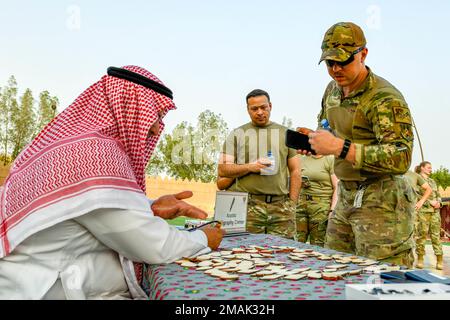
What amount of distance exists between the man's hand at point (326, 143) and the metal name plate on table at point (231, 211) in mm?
697

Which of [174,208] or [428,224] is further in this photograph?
[428,224]

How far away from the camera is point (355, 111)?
237 cm

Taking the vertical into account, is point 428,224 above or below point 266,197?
below

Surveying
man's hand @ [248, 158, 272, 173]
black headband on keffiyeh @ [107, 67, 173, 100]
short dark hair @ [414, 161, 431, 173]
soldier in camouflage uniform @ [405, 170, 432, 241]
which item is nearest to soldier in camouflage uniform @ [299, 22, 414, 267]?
black headband on keffiyeh @ [107, 67, 173, 100]

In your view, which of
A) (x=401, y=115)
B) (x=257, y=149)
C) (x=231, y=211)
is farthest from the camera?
(x=257, y=149)

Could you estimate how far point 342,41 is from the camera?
2271 mm

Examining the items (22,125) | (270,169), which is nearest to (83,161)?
(270,169)

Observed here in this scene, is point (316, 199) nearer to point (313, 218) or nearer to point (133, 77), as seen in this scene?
point (313, 218)

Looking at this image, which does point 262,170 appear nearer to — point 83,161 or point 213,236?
point 213,236

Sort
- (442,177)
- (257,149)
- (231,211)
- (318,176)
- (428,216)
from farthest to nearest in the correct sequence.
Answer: (442,177) < (428,216) < (318,176) < (257,149) < (231,211)

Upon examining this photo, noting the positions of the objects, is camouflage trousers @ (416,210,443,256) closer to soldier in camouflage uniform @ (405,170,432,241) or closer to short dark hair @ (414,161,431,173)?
soldier in camouflage uniform @ (405,170,432,241)

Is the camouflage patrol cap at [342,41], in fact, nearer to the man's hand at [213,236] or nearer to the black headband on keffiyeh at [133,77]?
the black headband on keffiyeh at [133,77]

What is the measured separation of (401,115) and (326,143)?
1.29 feet
